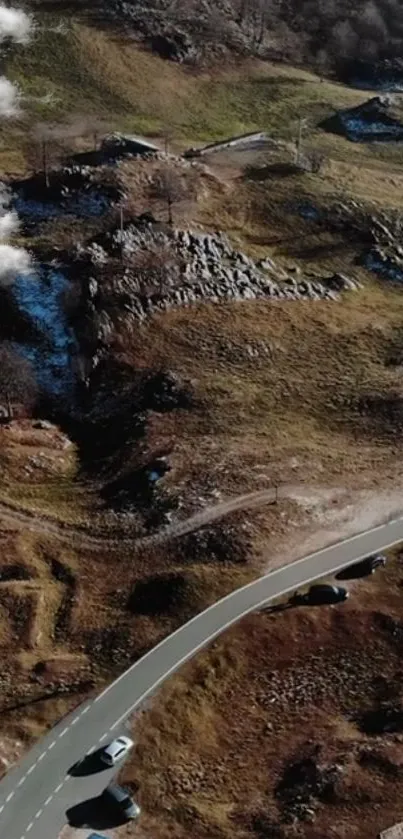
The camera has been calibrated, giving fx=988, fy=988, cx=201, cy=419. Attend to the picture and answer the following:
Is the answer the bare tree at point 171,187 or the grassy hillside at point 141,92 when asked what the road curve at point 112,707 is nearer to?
the bare tree at point 171,187

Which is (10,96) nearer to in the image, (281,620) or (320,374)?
(320,374)

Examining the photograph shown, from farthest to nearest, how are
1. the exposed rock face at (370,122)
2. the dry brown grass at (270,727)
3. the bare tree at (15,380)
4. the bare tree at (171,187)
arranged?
1. the exposed rock face at (370,122)
2. the bare tree at (171,187)
3. the bare tree at (15,380)
4. the dry brown grass at (270,727)

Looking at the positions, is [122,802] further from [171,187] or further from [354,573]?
[171,187]

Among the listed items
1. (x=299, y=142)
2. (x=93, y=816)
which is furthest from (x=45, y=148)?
(x=93, y=816)

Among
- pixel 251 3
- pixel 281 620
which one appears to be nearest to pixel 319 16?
pixel 251 3

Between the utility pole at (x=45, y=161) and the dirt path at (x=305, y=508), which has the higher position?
the utility pole at (x=45, y=161)

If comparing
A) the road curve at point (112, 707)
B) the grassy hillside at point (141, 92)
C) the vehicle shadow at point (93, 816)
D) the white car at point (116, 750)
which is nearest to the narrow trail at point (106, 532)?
the road curve at point (112, 707)

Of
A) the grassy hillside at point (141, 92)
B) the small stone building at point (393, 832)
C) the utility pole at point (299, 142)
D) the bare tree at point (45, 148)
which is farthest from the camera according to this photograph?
the grassy hillside at point (141, 92)
